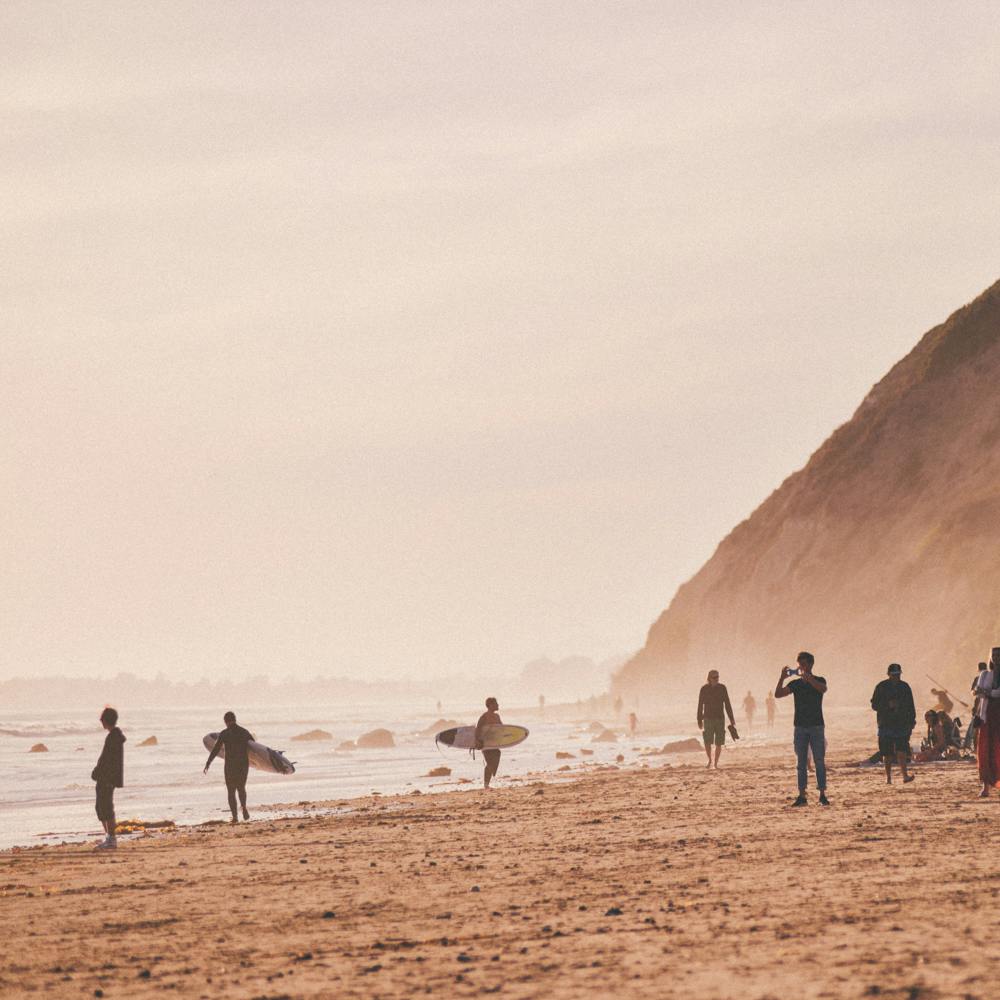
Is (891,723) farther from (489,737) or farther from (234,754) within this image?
(234,754)

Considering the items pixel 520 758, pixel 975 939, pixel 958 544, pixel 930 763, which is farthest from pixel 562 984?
pixel 958 544

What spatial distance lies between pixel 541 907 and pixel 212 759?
43.6 feet

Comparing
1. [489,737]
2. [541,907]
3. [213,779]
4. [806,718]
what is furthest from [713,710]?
[213,779]

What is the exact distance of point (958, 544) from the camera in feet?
224

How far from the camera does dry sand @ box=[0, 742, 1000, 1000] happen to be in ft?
27.7

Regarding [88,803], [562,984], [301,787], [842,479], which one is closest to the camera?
[562,984]

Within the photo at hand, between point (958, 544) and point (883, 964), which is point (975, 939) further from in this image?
point (958, 544)

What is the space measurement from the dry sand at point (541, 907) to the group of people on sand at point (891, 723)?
618 millimetres

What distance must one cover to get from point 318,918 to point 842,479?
263 feet

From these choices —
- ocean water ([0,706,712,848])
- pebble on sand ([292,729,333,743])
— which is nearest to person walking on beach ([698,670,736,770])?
ocean water ([0,706,712,848])

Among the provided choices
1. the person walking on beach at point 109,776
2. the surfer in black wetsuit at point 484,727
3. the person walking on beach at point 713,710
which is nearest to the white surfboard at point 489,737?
the surfer in black wetsuit at point 484,727

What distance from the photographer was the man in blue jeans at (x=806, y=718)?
60.9 feet

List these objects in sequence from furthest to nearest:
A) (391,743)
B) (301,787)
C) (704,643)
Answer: (704,643) → (391,743) → (301,787)

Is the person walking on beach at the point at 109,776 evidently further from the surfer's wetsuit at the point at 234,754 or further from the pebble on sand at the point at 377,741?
the pebble on sand at the point at 377,741
